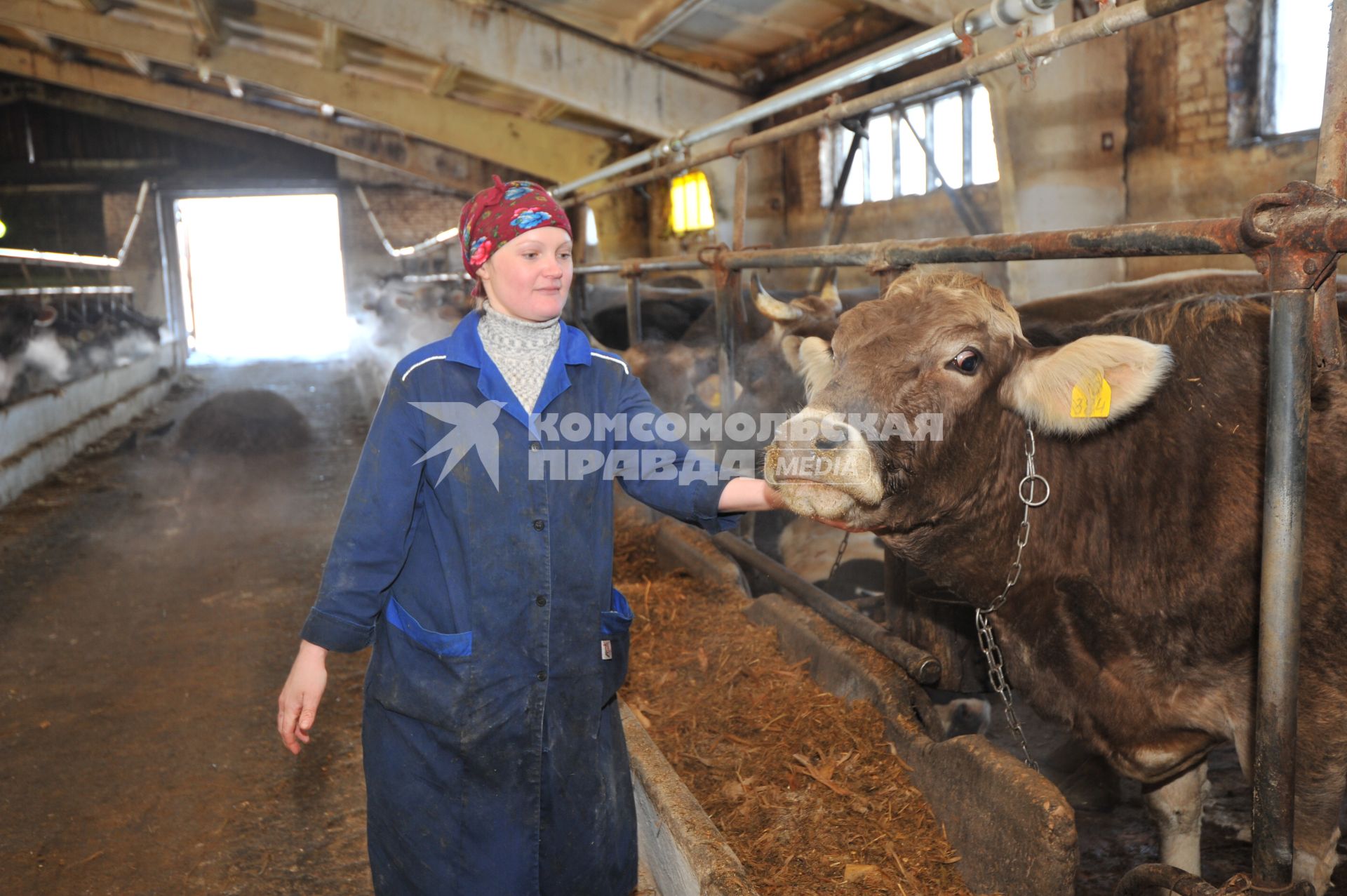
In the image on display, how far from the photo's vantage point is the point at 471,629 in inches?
90.4

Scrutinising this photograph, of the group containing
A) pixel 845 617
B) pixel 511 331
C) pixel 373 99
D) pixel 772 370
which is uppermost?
pixel 373 99

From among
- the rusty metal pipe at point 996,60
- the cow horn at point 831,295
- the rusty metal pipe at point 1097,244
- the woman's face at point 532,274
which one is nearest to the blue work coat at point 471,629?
the woman's face at point 532,274

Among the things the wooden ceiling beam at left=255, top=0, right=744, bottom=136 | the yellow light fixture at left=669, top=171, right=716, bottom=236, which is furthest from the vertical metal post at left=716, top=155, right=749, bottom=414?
the yellow light fixture at left=669, top=171, right=716, bottom=236

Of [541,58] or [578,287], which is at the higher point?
[541,58]

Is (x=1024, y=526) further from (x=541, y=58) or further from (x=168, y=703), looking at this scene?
(x=541, y=58)

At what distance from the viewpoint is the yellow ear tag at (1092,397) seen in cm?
230

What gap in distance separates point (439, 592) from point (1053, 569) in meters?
1.59

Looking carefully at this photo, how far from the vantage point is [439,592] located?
235cm

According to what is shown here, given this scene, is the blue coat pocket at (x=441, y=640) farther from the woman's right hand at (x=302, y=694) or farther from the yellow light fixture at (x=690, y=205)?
the yellow light fixture at (x=690, y=205)

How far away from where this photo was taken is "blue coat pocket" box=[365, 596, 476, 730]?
7.45 ft

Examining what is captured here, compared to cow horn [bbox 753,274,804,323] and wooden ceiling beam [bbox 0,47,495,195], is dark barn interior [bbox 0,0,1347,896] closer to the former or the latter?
cow horn [bbox 753,274,804,323]

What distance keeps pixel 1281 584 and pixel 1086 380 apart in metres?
0.59

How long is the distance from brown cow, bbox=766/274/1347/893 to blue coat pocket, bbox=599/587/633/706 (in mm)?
512

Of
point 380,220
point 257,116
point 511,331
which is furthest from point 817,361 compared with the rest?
point 380,220
